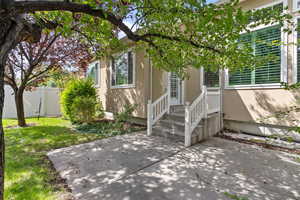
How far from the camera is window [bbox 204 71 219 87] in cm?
588

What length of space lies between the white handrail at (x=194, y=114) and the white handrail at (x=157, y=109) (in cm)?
141

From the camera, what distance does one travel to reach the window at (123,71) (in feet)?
23.7

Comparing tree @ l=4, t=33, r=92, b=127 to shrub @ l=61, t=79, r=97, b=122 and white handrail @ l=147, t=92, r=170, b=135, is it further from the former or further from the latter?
white handrail @ l=147, t=92, r=170, b=135

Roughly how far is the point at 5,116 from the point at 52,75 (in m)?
5.26

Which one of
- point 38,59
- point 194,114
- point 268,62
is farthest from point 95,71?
point 268,62

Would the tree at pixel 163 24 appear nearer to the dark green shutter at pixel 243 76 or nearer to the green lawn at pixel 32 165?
the green lawn at pixel 32 165

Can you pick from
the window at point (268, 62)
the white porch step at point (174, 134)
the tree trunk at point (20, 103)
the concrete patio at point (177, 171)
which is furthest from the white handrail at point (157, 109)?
the tree trunk at point (20, 103)

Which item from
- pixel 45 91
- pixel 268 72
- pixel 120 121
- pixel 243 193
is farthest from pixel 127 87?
pixel 45 91

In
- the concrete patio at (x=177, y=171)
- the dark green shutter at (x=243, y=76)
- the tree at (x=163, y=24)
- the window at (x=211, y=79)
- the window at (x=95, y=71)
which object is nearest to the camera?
the tree at (x=163, y=24)

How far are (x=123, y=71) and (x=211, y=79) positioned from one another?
431cm

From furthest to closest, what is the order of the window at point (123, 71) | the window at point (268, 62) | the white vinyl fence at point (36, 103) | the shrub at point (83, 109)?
the white vinyl fence at point (36, 103), the window at point (123, 71), the shrub at point (83, 109), the window at point (268, 62)

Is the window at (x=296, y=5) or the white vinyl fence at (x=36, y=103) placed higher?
the window at (x=296, y=5)

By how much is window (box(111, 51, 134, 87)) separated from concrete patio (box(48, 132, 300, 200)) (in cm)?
386

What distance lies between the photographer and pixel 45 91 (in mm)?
10977
